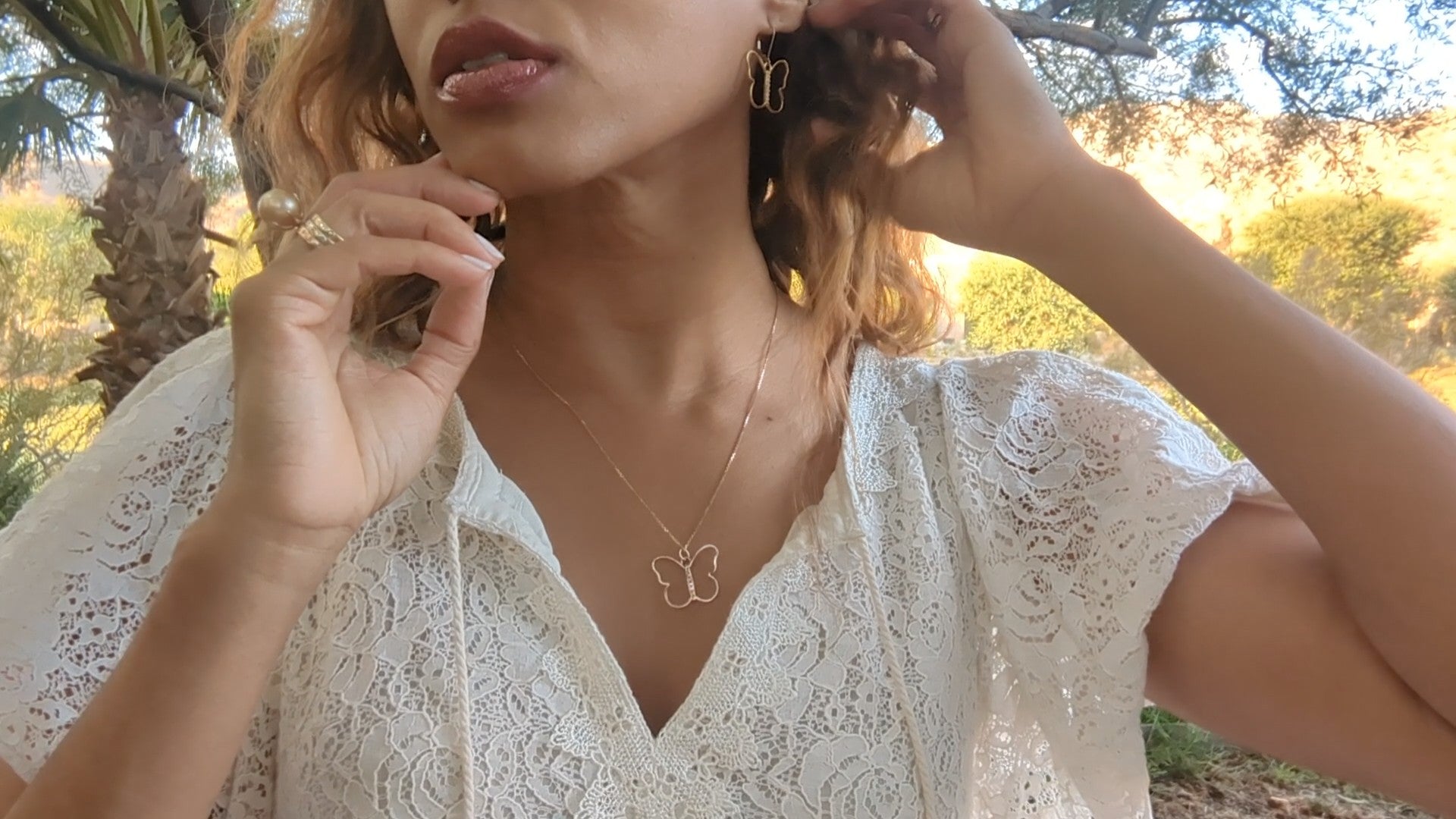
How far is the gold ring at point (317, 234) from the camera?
67 centimetres

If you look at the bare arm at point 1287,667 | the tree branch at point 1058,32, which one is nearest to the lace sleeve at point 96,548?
the bare arm at point 1287,667

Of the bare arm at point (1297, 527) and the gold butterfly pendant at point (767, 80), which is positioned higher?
the gold butterfly pendant at point (767, 80)

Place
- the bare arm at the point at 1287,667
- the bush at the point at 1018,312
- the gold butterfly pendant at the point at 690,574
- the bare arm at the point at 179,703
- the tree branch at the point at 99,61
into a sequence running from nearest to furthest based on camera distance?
the bare arm at the point at 179,703
the bare arm at the point at 1287,667
the gold butterfly pendant at the point at 690,574
the bush at the point at 1018,312
the tree branch at the point at 99,61

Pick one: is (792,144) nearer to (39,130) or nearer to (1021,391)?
(1021,391)

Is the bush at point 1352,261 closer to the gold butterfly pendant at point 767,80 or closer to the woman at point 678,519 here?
the woman at point 678,519

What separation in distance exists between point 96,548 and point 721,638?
1.56 feet

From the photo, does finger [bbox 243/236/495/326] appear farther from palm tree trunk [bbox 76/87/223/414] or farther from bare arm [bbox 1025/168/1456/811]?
palm tree trunk [bbox 76/87/223/414]

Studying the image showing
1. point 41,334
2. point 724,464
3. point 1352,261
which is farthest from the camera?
point 41,334

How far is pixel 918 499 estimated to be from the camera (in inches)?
32.1

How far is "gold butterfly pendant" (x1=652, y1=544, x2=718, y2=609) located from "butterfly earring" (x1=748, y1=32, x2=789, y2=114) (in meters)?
0.45

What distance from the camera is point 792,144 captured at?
42.3 inches

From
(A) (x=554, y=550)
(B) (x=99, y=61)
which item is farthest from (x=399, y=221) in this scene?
(B) (x=99, y=61)

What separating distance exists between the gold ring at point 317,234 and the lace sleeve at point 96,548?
0.19 m

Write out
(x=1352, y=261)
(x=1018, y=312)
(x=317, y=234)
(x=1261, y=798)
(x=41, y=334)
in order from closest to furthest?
1. (x=317, y=234)
2. (x=1352, y=261)
3. (x=1018, y=312)
4. (x=1261, y=798)
5. (x=41, y=334)
